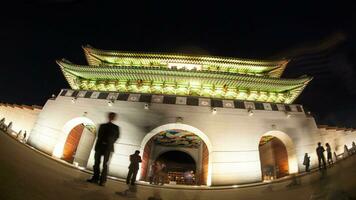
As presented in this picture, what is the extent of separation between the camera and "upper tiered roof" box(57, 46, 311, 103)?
1622 centimetres

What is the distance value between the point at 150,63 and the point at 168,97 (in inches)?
199

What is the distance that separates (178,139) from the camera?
61.2 feet

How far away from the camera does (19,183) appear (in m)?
4.20

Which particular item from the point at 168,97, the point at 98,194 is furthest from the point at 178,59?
the point at 98,194

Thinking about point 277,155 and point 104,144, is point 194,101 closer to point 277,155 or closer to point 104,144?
point 277,155

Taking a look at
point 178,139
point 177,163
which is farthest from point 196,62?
point 177,163

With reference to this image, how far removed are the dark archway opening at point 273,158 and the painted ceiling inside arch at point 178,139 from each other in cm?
572

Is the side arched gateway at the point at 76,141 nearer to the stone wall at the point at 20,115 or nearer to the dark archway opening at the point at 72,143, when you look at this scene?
the dark archway opening at the point at 72,143

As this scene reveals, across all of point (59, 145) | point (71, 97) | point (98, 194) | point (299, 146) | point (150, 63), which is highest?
point (150, 63)

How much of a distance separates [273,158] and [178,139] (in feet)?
25.8

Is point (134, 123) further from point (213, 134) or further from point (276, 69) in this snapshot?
point (276, 69)

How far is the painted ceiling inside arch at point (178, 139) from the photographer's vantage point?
16969mm

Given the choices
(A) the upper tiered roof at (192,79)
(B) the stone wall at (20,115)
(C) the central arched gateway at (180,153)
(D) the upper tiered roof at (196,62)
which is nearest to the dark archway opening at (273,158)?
(A) the upper tiered roof at (192,79)

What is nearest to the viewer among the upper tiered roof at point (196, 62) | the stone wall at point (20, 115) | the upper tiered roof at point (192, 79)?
the upper tiered roof at point (192, 79)
